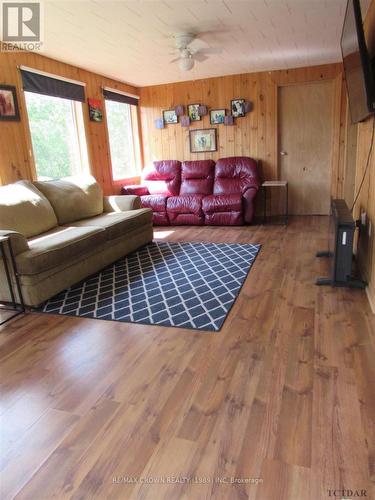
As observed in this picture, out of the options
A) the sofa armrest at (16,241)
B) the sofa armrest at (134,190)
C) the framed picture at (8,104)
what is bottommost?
the sofa armrest at (16,241)

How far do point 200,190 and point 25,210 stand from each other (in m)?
2.99

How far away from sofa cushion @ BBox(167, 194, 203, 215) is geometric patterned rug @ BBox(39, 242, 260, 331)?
49.6 inches

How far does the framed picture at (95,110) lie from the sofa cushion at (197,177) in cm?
157

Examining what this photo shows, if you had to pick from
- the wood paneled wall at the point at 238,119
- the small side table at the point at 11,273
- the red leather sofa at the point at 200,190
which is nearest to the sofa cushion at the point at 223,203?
the red leather sofa at the point at 200,190

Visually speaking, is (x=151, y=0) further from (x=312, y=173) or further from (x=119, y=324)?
(x=312, y=173)

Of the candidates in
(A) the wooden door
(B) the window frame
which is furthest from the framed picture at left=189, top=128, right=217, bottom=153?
(A) the wooden door

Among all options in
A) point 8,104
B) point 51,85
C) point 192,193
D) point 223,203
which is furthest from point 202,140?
point 8,104

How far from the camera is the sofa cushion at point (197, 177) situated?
5.70 metres

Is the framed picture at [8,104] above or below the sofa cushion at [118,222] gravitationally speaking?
above

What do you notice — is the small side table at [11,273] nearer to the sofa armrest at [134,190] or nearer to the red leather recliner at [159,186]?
the red leather recliner at [159,186]

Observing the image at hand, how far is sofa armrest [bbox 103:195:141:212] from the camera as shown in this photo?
4414mm

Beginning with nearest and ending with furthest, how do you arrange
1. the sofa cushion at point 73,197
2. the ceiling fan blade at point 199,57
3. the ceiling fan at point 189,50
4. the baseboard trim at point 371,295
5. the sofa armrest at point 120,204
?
the baseboard trim at point 371,295, the ceiling fan at point 189,50, the sofa cushion at point 73,197, the ceiling fan blade at point 199,57, the sofa armrest at point 120,204

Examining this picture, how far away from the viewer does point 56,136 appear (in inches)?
173

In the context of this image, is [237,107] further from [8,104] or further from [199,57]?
[8,104]
